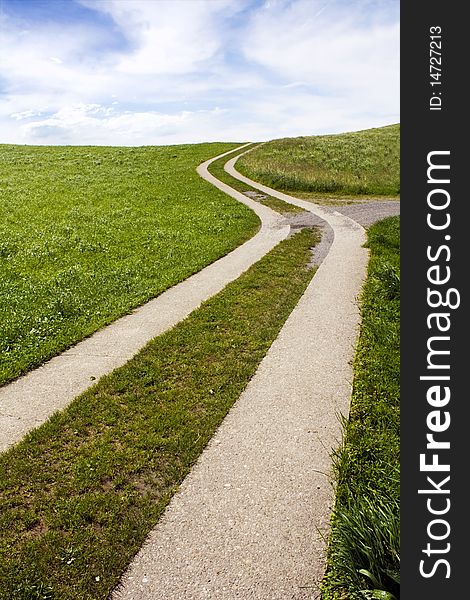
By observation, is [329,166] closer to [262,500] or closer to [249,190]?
[249,190]

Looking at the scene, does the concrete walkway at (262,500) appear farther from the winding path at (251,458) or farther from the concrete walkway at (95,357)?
the concrete walkway at (95,357)

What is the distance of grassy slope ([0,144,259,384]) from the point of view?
34.6 feet

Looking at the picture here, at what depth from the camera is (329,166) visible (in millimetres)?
45438

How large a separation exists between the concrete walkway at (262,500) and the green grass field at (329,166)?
26.7 m

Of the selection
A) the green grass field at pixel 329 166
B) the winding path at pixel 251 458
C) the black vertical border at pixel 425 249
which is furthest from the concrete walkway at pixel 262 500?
the green grass field at pixel 329 166

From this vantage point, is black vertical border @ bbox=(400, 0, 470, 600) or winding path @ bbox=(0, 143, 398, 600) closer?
black vertical border @ bbox=(400, 0, 470, 600)

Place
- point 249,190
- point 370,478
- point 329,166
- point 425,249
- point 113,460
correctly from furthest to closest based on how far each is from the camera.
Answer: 1. point 329,166
2. point 249,190
3. point 113,460
4. point 370,478
5. point 425,249

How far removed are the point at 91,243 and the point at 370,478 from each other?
50.4 feet

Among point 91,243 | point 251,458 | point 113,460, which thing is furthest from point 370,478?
point 91,243

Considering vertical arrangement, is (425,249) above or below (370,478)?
above

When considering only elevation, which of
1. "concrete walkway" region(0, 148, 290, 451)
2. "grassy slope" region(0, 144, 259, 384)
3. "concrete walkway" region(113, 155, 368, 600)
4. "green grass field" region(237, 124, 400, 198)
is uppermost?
"green grass field" region(237, 124, 400, 198)

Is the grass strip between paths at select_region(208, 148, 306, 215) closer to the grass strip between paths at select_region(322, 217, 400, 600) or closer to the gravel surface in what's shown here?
the gravel surface

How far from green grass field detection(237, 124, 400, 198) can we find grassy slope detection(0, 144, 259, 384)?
725 centimetres

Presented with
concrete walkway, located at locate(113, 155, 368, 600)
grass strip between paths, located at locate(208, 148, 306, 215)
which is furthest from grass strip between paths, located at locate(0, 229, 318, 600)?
grass strip between paths, located at locate(208, 148, 306, 215)
